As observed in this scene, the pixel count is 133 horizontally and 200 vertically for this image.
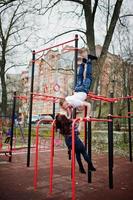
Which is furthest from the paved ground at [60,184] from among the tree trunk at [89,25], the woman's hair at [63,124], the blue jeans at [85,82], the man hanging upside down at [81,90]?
the tree trunk at [89,25]

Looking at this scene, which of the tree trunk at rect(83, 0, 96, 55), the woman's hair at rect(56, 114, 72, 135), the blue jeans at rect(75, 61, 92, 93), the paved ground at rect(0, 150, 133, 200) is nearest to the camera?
the paved ground at rect(0, 150, 133, 200)

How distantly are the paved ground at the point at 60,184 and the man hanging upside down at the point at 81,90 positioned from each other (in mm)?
1470

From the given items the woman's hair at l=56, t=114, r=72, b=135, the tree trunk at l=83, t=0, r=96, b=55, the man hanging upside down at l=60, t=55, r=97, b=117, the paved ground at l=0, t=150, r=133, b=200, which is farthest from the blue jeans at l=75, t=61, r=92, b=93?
the tree trunk at l=83, t=0, r=96, b=55

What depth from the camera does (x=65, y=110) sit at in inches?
240

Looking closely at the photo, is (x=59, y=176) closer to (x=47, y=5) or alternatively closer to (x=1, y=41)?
(x=47, y=5)

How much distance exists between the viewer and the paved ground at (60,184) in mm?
4614

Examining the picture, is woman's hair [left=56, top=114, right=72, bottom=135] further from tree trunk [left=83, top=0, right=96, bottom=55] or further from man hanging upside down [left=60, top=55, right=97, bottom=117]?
tree trunk [left=83, top=0, right=96, bottom=55]

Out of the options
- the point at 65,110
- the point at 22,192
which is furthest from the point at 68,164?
the point at 22,192

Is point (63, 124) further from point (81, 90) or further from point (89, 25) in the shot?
point (89, 25)

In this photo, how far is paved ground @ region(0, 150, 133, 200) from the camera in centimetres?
461

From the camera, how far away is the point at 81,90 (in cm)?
556

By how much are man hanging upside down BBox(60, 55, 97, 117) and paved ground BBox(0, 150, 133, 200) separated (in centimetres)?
147

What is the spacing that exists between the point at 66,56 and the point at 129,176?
19.3 ft

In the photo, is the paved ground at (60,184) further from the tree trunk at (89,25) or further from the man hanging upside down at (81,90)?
the tree trunk at (89,25)
